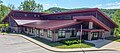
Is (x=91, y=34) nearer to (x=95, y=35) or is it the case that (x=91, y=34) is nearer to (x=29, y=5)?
(x=95, y=35)

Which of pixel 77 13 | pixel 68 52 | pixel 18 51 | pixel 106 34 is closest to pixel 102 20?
pixel 106 34

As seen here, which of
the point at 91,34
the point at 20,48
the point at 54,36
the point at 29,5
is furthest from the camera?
the point at 29,5

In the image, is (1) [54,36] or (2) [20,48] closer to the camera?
(2) [20,48]

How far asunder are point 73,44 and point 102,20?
12915 millimetres

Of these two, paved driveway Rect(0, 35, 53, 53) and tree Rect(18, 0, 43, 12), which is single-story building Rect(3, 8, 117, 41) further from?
tree Rect(18, 0, 43, 12)

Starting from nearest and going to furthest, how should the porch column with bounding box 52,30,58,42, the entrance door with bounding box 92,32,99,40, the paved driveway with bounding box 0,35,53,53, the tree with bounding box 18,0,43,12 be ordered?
the paved driveway with bounding box 0,35,53,53
the porch column with bounding box 52,30,58,42
the entrance door with bounding box 92,32,99,40
the tree with bounding box 18,0,43,12

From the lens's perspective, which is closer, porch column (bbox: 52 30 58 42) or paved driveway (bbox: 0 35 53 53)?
paved driveway (bbox: 0 35 53 53)

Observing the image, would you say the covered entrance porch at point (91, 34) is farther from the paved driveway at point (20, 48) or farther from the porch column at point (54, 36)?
the paved driveway at point (20, 48)

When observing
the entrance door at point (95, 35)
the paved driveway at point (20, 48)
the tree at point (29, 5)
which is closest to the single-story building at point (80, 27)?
the entrance door at point (95, 35)

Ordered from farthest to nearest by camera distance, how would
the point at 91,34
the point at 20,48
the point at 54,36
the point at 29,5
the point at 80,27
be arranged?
the point at 29,5, the point at 80,27, the point at 91,34, the point at 54,36, the point at 20,48

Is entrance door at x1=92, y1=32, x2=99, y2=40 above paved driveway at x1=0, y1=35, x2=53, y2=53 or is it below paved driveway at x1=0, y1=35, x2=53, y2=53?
above

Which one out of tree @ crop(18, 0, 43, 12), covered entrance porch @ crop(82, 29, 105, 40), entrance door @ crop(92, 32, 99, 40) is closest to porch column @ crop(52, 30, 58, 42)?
covered entrance porch @ crop(82, 29, 105, 40)

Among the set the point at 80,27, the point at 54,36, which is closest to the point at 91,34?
the point at 80,27

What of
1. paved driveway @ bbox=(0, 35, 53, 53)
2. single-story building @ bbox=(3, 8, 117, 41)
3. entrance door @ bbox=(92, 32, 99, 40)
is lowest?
paved driveway @ bbox=(0, 35, 53, 53)
